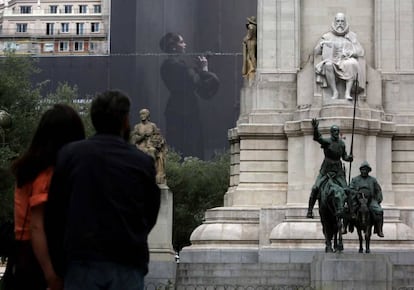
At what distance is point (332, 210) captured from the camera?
82.4ft

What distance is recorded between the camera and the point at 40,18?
11312cm

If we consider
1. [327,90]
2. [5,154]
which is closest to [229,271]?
[327,90]

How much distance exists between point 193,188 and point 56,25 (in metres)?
57.2

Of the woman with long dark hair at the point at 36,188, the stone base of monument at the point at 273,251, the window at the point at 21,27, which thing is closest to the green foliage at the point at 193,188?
the stone base of monument at the point at 273,251

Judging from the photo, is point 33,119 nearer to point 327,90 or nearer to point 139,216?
point 327,90

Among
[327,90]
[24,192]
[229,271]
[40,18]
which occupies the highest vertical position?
[40,18]

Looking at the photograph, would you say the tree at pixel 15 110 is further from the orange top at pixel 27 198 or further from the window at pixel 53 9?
the window at pixel 53 9

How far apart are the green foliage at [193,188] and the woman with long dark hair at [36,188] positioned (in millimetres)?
50848

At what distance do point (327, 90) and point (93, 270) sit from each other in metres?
25.6

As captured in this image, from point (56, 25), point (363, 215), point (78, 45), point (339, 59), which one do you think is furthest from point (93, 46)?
point (363, 215)

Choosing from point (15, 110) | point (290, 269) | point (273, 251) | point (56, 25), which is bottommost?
point (290, 269)

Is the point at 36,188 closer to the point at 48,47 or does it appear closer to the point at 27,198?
the point at 27,198

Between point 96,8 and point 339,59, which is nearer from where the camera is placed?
point 339,59

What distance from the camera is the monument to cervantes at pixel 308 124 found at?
101 ft
